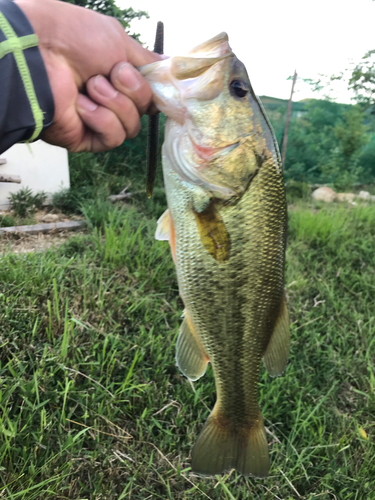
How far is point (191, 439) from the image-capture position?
2.04 meters

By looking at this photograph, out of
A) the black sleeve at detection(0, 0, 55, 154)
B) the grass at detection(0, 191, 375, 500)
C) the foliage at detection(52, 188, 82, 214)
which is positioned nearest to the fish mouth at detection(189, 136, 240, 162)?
the black sleeve at detection(0, 0, 55, 154)

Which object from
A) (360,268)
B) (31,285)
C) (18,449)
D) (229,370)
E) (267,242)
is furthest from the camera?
(360,268)

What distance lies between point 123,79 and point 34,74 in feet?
0.85

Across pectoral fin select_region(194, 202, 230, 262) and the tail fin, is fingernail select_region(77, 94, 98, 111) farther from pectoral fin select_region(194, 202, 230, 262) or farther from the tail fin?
the tail fin

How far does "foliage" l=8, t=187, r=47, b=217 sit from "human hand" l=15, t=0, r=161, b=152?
332cm

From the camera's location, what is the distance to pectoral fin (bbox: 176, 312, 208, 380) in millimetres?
1320

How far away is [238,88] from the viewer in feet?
3.83

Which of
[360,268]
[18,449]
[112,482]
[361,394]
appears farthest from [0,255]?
[360,268]

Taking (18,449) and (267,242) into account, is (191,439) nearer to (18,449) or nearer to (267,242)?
(18,449)

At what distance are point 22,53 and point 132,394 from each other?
178 cm

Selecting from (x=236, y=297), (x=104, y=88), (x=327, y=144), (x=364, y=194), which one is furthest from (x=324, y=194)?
(x=104, y=88)

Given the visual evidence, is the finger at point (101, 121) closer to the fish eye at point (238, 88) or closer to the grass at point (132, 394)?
the fish eye at point (238, 88)

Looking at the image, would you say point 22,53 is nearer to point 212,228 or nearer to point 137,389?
point 212,228

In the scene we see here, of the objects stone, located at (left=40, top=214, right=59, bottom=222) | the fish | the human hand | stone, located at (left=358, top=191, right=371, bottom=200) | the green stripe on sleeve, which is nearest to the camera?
the green stripe on sleeve
